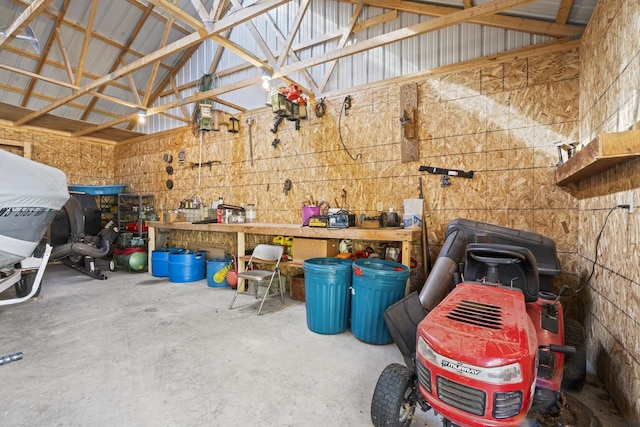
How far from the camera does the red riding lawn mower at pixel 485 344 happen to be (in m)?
1.21

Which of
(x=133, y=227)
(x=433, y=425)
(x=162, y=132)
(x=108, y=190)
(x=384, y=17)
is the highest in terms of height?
(x=384, y=17)

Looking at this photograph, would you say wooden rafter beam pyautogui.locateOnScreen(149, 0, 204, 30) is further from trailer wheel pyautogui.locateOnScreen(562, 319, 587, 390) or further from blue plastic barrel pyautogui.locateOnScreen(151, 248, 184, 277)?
trailer wheel pyautogui.locateOnScreen(562, 319, 587, 390)

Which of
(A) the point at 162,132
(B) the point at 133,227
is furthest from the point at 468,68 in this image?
(B) the point at 133,227

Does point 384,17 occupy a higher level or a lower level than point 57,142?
higher

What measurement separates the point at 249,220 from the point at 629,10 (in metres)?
4.94

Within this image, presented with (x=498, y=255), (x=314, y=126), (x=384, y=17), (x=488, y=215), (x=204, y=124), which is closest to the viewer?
(x=498, y=255)

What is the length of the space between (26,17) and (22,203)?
231cm

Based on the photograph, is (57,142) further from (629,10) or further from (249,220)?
(629,10)

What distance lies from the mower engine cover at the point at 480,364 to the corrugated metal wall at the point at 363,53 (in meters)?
3.43

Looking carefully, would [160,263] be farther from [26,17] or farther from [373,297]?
[373,297]

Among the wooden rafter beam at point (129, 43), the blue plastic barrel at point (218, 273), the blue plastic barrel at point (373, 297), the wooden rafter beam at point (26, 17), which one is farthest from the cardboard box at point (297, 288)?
the wooden rafter beam at point (129, 43)

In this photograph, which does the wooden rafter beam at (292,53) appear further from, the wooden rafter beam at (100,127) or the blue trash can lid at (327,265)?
the wooden rafter beam at (100,127)

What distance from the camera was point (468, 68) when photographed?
366cm

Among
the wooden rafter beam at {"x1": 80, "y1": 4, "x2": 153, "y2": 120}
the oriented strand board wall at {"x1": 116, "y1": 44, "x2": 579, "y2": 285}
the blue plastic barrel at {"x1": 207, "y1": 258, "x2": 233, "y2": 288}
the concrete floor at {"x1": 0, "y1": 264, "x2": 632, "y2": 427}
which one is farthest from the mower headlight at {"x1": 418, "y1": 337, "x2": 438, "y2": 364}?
the wooden rafter beam at {"x1": 80, "y1": 4, "x2": 153, "y2": 120}
